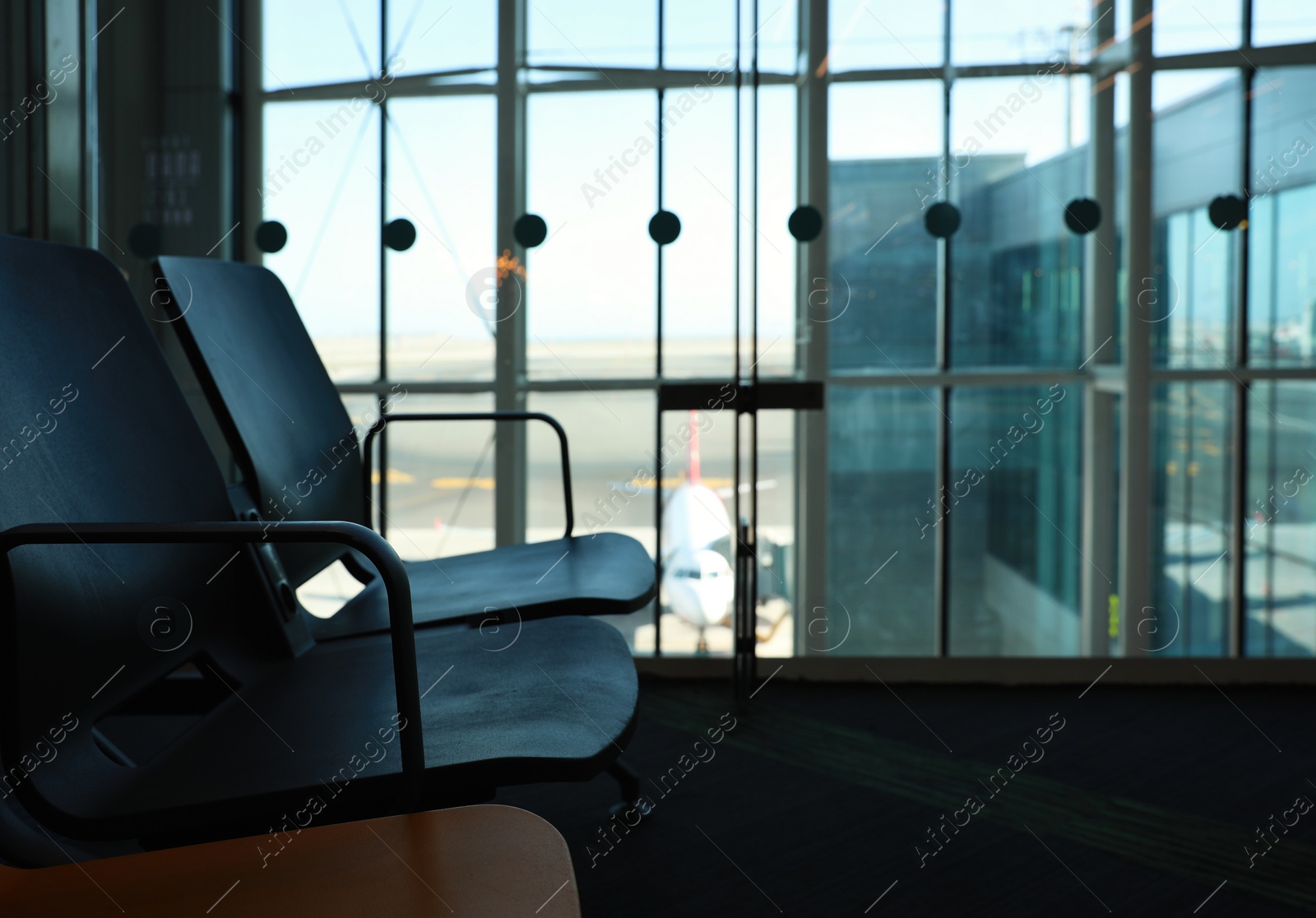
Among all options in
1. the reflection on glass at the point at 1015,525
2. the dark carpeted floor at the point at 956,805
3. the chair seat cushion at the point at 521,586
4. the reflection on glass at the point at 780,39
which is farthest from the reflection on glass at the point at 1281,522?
the chair seat cushion at the point at 521,586

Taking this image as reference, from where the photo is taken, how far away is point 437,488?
351 cm

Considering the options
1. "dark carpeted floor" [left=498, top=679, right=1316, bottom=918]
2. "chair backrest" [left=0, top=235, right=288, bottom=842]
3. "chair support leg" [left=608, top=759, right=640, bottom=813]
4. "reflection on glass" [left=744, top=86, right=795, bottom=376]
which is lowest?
"dark carpeted floor" [left=498, top=679, right=1316, bottom=918]

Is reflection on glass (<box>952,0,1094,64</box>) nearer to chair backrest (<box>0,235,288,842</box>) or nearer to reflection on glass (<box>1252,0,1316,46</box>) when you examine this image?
reflection on glass (<box>1252,0,1316,46</box>)

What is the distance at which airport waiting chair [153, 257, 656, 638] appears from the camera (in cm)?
142

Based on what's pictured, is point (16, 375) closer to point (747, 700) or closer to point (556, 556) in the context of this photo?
point (556, 556)

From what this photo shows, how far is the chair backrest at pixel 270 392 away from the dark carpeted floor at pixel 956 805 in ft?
2.66

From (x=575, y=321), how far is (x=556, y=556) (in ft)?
5.03

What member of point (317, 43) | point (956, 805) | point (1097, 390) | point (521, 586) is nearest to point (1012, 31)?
point (1097, 390)

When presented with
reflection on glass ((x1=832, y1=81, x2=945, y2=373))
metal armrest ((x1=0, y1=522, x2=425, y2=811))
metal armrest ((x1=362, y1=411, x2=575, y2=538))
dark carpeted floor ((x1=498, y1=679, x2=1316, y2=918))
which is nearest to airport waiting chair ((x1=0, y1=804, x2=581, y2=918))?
metal armrest ((x1=0, y1=522, x2=425, y2=811))

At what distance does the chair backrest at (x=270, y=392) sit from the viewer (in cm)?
139

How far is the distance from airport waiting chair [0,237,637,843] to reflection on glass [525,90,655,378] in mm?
1896

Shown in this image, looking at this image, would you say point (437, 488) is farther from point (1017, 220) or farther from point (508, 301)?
point (1017, 220)

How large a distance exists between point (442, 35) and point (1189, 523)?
3232 millimetres

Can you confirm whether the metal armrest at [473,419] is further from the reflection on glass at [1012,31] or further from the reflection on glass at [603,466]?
the reflection on glass at [1012,31]
